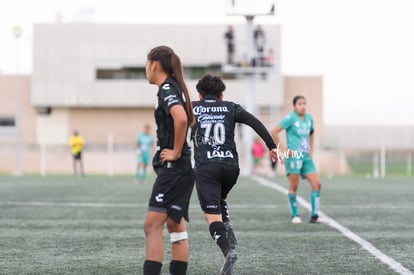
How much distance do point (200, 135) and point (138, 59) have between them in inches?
1896

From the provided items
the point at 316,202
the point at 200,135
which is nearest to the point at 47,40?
the point at 316,202

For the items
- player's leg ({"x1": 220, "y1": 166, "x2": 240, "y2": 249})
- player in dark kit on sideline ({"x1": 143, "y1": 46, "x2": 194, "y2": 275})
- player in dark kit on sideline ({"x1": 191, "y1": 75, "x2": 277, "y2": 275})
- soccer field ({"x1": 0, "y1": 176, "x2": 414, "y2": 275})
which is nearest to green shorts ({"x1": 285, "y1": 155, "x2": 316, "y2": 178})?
soccer field ({"x1": 0, "y1": 176, "x2": 414, "y2": 275})

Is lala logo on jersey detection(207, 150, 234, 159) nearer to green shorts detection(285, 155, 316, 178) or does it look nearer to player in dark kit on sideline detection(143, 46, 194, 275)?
player in dark kit on sideline detection(143, 46, 194, 275)

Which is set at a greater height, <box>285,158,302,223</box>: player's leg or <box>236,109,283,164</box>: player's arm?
<box>236,109,283,164</box>: player's arm

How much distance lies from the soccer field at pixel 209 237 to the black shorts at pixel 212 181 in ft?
1.88

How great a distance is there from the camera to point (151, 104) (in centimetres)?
5534

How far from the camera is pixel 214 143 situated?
303 inches

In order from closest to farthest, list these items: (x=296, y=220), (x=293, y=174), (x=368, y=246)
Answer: (x=368, y=246), (x=296, y=220), (x=293, y=174)

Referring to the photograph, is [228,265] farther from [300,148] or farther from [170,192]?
[300,148]

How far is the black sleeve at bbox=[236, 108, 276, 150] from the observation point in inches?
292

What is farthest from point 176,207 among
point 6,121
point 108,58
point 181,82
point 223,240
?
point 6,121

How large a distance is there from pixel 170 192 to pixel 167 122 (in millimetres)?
489

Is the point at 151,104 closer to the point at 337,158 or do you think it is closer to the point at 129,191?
the point at 337,158

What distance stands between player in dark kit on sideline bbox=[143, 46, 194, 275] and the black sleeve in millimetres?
1612
